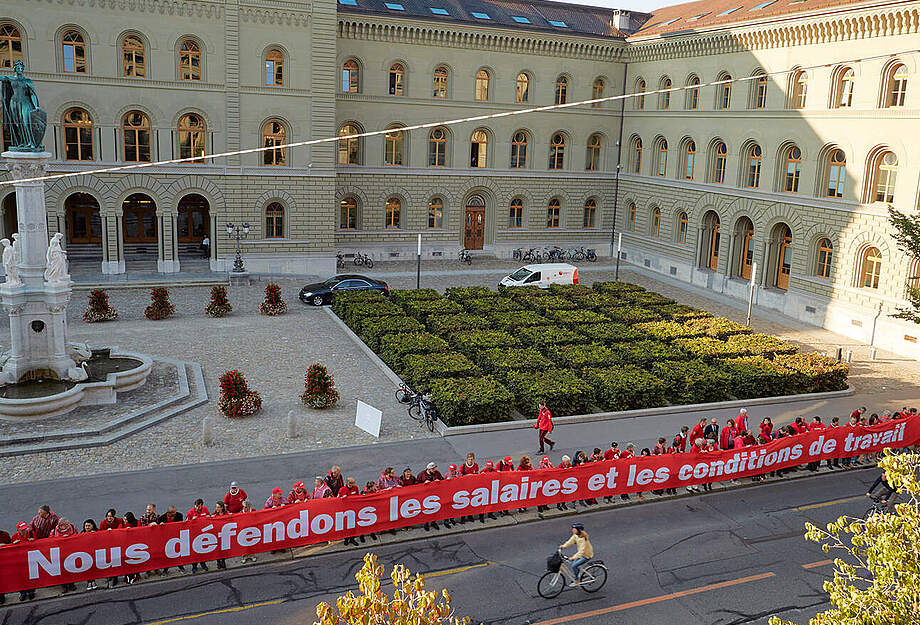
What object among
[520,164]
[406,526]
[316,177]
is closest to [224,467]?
[406,526]

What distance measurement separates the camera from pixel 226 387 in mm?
23688

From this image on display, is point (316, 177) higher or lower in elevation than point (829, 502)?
higher

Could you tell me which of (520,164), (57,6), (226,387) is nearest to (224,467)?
(226,387)

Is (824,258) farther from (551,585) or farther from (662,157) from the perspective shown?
(551,585)

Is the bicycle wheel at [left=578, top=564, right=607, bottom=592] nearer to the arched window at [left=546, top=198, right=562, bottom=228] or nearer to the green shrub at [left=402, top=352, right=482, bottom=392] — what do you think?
the green shrub at [left=402, top=352, right=482, bottom=392]

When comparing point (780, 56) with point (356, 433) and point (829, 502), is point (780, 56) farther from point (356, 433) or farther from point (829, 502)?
point (356, 433)

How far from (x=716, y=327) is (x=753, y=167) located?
14891mm

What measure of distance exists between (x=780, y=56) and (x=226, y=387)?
106 feet

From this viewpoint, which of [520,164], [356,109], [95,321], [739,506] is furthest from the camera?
[520,164]

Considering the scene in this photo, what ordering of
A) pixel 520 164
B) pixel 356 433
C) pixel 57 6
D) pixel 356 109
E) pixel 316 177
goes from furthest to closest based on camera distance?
pixel 520 164 → pixel 356 109 → pixel 316 177 → pixel 57 6 → pixel 356 433

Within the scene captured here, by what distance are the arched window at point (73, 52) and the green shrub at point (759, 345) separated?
33386 millimetres

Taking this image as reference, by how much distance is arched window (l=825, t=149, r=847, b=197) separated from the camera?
3706 centimetres

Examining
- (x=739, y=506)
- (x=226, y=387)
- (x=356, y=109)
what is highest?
(x=356, y=109)

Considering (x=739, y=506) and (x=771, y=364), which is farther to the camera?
(x=771, y=364)
